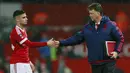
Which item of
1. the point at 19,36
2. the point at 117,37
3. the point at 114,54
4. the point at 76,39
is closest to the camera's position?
the point at 114,54

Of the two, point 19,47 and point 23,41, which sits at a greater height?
point 23,41

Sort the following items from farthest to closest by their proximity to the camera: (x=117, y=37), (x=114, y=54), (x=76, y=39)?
(x=76, y=39), (x=117, y=37), (x=114, y=54)

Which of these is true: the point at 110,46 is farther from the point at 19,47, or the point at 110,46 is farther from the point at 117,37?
the point at 19,47

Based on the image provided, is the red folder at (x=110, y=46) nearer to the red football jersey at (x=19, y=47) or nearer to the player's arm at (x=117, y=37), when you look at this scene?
the player's arm at (x=117, y=37)

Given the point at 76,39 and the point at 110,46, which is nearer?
the point at 110,46

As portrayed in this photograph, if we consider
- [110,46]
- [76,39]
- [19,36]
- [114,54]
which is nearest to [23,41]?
[19,36]

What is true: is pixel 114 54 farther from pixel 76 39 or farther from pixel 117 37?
pixel 76 39

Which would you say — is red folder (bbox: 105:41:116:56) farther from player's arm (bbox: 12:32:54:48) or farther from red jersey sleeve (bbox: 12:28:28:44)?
red jersey sleeve (bbox: 12:28:28:44)

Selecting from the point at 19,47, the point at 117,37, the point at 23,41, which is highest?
the point at 117,37

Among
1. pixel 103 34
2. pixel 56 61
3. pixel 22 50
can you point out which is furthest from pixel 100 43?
pixel 56 61

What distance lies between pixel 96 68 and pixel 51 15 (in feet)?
→ 18.7

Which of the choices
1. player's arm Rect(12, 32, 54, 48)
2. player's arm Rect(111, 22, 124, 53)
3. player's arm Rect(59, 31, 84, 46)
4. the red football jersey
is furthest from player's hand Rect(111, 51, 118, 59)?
the red football jersey

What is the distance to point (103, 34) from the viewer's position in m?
8.73

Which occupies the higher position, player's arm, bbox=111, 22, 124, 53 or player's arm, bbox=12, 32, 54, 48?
player's arm, bbox=111, 22, 124, 53
